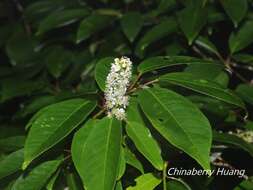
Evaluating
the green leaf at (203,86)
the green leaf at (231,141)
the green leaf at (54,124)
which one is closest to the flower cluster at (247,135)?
the green leaf at (231,141)

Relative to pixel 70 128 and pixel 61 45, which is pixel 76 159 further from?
pixel 61 45

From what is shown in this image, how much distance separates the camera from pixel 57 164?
4.03ft

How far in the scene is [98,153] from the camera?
3.56ft

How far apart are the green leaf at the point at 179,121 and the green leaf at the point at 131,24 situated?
0.67 metres

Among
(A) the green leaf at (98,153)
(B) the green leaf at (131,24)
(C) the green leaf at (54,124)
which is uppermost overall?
(C) the green leaf at (54,124)

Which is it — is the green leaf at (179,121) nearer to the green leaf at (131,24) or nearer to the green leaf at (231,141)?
the green leaf at (231,141)

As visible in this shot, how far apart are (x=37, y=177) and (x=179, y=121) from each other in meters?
0.37

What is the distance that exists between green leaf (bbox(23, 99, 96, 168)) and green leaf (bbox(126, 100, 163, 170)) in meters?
0.10

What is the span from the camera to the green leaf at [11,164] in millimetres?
1241

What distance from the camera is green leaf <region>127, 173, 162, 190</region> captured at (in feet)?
4.02

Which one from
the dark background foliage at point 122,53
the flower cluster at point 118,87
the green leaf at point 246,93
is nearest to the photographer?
the flower cluster at point 118,87

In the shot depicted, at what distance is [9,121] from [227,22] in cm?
105

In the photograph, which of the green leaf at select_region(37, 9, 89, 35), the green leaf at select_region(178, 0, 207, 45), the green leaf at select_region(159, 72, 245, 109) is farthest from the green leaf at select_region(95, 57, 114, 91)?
the green leaf at select_region(37, 9, 89, 35)

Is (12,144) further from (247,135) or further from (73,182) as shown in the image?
(247,135)
